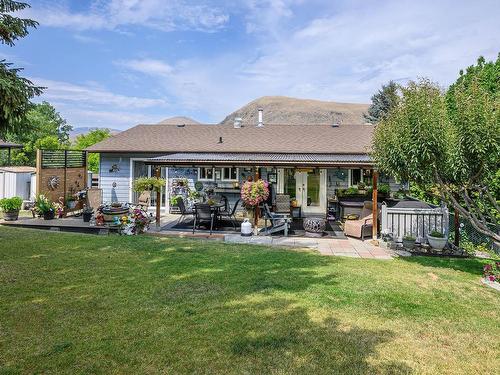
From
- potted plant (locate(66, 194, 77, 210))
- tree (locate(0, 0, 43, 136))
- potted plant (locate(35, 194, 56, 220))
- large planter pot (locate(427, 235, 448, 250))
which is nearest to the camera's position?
tree (locate(0, 0, 43, 136))

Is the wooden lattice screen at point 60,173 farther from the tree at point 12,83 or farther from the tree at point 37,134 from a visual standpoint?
the tree at point 12,83

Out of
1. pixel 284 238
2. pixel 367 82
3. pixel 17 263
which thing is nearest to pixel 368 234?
pixel 284 238

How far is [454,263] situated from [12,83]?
33.1ft

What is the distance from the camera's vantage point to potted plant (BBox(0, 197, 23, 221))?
11391 mm

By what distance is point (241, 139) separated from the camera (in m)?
16.0

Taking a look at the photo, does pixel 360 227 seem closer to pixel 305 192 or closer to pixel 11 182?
pixel 305 192

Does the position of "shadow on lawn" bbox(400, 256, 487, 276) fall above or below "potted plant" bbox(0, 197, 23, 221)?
below

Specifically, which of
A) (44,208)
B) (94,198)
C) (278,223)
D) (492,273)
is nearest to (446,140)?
(492,273)

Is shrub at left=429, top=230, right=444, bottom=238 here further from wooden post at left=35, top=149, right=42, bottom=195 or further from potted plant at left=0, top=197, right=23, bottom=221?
potted plant at left=0, top=197, right=23, bottom=221

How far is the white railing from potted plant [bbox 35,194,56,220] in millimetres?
11626

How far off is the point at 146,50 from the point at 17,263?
1376cm

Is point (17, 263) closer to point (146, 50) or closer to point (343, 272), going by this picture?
point (343, 272)

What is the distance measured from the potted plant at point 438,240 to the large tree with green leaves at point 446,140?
155cm

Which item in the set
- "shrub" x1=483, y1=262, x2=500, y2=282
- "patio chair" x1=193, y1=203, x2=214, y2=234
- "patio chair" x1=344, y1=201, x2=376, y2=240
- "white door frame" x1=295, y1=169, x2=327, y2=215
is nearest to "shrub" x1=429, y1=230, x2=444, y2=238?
"patio chair" x1=344, y1=201, x2=376, y2=240
